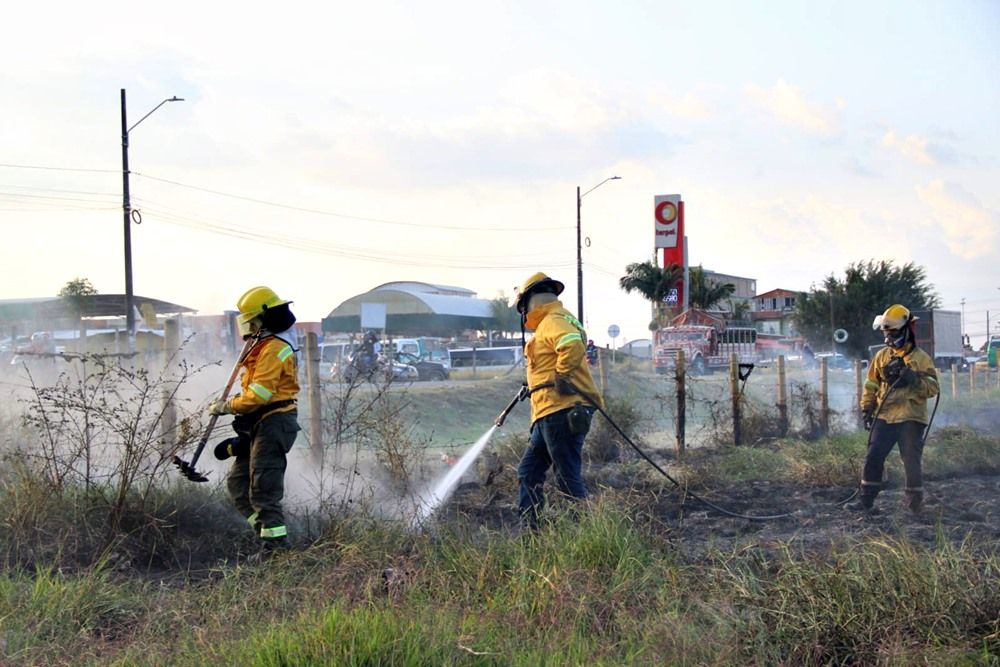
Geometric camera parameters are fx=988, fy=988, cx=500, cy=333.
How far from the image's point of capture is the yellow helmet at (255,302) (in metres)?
5.84

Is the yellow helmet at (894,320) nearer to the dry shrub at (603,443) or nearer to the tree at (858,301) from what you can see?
the dry shrub at (603,443)

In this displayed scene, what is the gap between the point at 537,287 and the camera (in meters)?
6.52

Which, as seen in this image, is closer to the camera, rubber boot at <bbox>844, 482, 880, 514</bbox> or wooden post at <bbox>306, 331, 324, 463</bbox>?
rubber boot at <bbox>844, 482, 880, 514</bbox>

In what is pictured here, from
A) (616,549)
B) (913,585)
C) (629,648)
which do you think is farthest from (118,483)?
(913,585)

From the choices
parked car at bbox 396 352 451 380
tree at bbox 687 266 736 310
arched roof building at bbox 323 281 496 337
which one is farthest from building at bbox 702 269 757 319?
parked car at bbox 396 352 451 380

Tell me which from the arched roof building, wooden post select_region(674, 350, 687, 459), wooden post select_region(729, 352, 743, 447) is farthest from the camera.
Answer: the arched roof building

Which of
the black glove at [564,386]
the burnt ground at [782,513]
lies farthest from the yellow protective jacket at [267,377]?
the black glove at [564,386]

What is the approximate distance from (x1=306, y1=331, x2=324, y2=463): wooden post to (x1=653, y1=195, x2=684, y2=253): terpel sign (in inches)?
1292

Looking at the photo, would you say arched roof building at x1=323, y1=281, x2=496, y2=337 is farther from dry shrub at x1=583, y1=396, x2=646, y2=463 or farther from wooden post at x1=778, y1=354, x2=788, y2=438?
dry shrub at x1=583, y1=396, x2=646, y2=463

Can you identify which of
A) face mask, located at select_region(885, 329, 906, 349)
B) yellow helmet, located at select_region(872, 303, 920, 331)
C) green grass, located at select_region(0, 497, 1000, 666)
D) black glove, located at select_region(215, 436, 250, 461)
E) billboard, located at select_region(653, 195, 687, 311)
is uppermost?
billboard, located at select_region(653, 195, 687, 311)

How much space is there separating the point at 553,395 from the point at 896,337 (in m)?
3.18

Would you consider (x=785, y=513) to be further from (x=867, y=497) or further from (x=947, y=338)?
(x=947, y=338)

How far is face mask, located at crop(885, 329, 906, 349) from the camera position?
771 centimetres

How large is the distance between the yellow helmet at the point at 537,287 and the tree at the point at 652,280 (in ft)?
116
